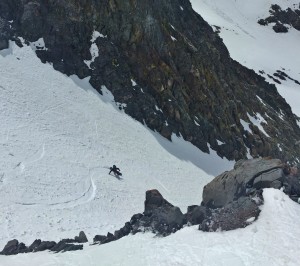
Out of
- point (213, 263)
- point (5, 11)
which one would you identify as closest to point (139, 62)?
point (5, 11)

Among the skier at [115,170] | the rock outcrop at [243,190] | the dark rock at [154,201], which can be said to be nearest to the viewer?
the rock outcrop at [243,190]

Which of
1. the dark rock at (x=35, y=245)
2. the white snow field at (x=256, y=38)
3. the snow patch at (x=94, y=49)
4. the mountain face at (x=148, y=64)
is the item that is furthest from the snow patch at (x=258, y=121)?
the dark rock at (x=35, y=245)

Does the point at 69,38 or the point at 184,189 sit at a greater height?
the point at 69,38

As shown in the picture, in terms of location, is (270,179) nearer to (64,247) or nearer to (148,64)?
(64,247)

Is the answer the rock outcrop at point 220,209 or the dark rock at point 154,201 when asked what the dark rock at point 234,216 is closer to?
the rock outcrop at point 220,209

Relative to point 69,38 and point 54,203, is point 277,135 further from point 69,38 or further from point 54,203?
point 54,203

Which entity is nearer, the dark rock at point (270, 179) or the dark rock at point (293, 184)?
the dark rock at point (293, 184)
